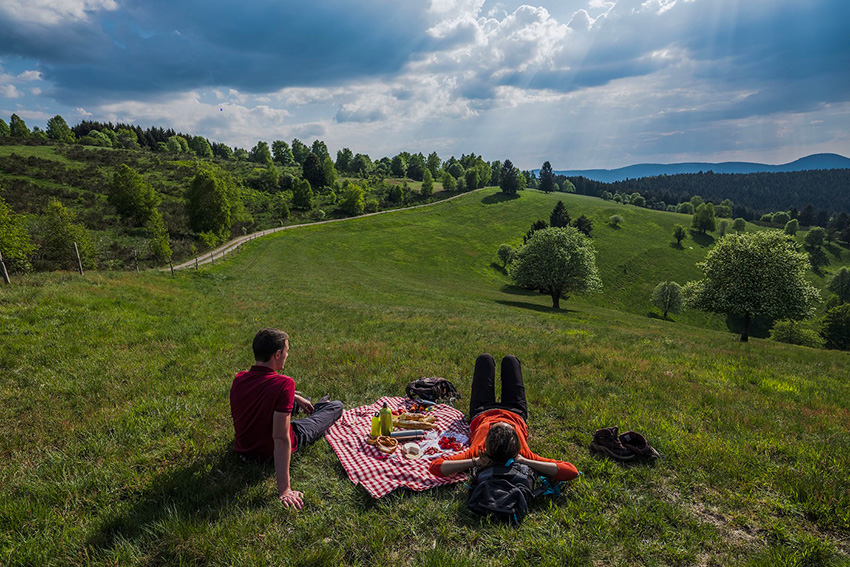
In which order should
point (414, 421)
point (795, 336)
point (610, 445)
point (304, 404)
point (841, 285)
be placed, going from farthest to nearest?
1. point (841, 285)
2. point (795, 336)
3. point (414, 421)
4. point (304, 404)
5. point (610, 445)

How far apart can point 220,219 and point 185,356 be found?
189ft

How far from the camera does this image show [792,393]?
378 inches

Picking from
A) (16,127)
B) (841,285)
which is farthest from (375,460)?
(16,127)

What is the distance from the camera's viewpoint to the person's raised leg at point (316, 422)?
6168mm

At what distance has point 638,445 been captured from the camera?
6.20 metres

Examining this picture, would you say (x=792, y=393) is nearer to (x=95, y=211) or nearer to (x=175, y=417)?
(x=175, y=417)

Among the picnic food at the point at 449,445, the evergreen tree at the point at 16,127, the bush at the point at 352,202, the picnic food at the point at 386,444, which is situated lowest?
the picnic food at the point at 449,445

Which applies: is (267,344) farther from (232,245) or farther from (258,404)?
(232,245)

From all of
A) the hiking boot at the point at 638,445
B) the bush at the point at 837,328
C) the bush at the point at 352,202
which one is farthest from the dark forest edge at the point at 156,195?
the bush at the point at 837,328

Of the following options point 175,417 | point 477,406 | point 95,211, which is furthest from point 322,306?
point 95,211

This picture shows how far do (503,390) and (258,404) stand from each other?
15.2ft

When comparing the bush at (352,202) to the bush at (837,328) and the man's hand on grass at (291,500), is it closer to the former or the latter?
the man's hand on grass at (291,500)

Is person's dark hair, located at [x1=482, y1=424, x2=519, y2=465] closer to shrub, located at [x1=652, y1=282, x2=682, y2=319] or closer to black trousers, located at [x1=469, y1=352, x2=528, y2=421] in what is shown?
black trousers, located at [x1=469, y1=352, x2=528, y2=421]

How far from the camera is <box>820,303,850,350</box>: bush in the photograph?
5953cm
